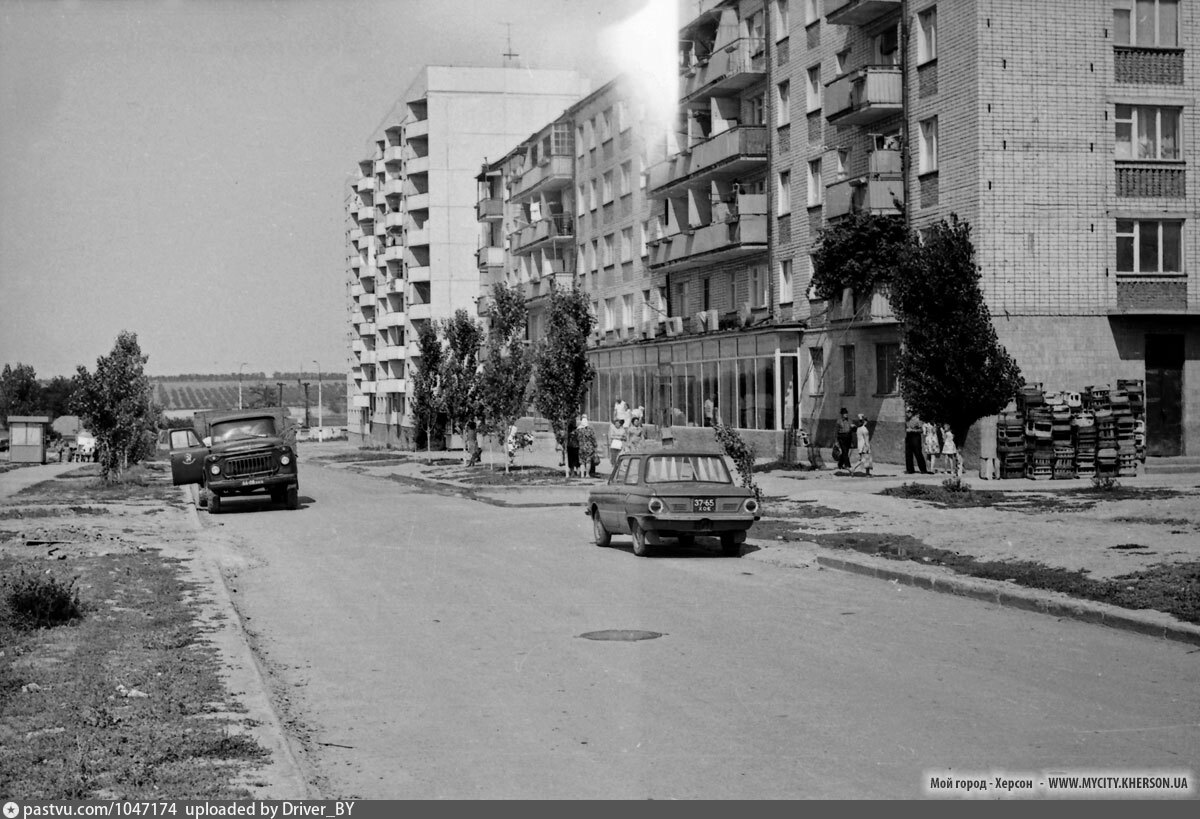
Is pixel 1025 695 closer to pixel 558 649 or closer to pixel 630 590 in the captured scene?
pixel 558 649

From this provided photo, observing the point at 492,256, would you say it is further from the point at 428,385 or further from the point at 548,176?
the point at 428,385

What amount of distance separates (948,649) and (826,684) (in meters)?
1.96

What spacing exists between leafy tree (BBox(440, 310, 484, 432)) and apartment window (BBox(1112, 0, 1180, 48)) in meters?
23.5

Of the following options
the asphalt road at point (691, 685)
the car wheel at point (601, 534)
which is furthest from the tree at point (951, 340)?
the asphalt road at point (691, 685)

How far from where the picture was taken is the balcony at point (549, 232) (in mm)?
72000

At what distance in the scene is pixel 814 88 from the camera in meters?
44.7

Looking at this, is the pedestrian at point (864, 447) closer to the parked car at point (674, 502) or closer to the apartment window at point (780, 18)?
the parked car at point (674, 502)

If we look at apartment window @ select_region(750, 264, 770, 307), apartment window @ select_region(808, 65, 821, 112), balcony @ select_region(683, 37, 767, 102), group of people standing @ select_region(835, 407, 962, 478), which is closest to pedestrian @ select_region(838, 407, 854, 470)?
group of people standing @ select_region(835, 407, 962, 478)

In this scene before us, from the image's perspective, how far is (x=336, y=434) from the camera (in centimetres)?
15112

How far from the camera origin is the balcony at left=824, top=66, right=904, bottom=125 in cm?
3838

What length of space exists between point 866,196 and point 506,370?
41.2 ft

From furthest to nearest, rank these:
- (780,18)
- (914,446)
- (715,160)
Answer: (715,160), (780,18), (914,446)

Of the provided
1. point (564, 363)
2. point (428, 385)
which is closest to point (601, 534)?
point (564, 363)

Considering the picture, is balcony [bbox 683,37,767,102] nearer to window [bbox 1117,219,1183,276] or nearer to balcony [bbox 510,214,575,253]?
window [bbox 1117,219,1183,276]
